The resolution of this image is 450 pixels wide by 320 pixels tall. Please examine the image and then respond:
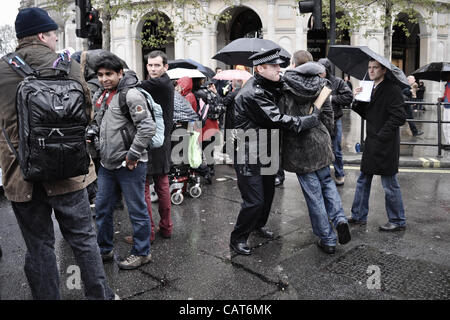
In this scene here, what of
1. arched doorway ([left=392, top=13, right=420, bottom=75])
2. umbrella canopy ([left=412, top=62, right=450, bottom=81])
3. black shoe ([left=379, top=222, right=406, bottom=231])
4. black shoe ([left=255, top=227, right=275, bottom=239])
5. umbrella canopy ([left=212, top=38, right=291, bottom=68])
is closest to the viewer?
black shoe ([left=255, top=227, right=275, bottom=239])

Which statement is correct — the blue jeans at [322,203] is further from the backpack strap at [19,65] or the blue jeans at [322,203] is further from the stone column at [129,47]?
the stone column at [129,47]

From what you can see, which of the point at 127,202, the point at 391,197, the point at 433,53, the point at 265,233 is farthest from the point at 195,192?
the point at 433,53

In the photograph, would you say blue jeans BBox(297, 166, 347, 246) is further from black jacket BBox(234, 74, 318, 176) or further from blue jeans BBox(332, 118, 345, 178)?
blue jeans BBox(332, 118, 345, 178)

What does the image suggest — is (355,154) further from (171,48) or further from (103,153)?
(171,48)

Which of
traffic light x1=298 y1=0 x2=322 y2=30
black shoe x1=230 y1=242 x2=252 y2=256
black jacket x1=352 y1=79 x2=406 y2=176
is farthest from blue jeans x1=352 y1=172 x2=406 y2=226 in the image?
traffic light x1=298 y1=0 x2=322 y2=30

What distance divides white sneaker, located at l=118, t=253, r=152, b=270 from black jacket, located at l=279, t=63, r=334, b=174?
1734 mm

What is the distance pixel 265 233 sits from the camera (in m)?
4.91

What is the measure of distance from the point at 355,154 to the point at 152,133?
22.8 feet

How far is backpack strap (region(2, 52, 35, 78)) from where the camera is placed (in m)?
2.67

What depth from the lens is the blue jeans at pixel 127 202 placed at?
3.94 m

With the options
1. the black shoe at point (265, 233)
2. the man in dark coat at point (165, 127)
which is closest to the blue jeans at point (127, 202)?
the man in dark coat at point (165, 127)

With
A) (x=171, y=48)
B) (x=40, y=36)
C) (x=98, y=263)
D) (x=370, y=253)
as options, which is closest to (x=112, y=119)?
(x=40, y=36)

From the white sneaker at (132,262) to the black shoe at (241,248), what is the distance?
2.97 ft

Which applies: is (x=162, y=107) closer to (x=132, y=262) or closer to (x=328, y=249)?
(x=132, y=262)
